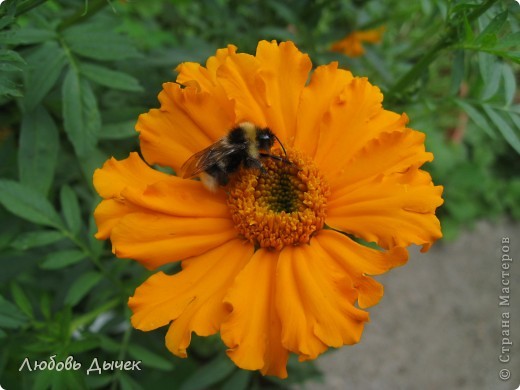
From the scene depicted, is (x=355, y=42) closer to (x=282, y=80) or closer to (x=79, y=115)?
(x=282, y=80)

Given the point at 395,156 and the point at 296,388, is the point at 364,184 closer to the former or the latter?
the point at 395,156

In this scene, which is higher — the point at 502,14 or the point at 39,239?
the point at 502,14

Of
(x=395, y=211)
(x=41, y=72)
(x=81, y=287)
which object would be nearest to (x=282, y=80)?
(x=395, y=211)

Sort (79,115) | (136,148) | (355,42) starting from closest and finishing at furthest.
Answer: (79,115) < (136,148) < (355,42)

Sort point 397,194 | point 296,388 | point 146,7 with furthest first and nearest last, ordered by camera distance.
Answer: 1. point 146,7
2. point 296,388
3. point 397,194

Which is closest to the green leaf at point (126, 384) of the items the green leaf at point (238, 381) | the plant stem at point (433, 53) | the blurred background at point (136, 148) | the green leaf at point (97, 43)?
the blurred background at point (136, 148)

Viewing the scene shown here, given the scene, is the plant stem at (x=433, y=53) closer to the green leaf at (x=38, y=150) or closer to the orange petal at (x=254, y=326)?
the orange petal at (x=254, y=326)

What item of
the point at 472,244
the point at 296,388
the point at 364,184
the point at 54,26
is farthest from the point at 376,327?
the point at 54,26
